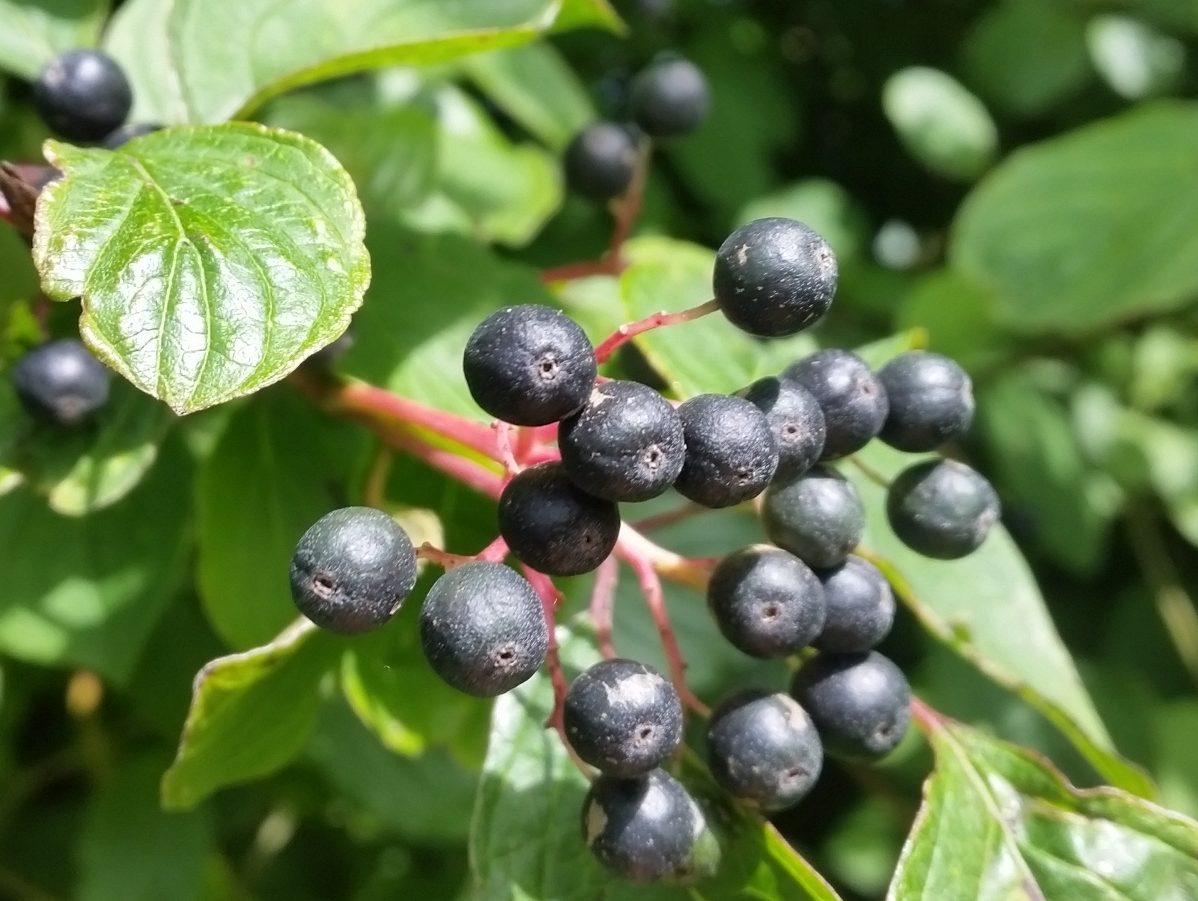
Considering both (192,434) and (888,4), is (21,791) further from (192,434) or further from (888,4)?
(888,4)

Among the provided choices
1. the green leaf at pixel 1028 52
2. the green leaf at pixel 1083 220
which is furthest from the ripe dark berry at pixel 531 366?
the green leaf at pixel 1028 52

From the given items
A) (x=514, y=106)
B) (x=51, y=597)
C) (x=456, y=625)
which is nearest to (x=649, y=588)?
(x=456, y=625)

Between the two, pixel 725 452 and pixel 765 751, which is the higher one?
pixel 725 452

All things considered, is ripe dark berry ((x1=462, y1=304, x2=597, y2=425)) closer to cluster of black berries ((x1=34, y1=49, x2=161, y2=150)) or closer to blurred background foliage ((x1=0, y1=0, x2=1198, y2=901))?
blurred background foliage ((x1=0, y1=0, x2=1198, y2=901))

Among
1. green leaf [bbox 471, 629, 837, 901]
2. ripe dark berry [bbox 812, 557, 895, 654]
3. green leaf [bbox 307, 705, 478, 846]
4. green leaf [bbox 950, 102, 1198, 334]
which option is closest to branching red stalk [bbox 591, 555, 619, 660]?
green leaf [bbox 471, 629, 837, 901]

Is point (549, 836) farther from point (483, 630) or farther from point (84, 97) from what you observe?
point (84, 97)

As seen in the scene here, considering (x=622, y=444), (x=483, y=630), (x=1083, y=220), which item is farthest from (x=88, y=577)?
(x=1083, y=220)

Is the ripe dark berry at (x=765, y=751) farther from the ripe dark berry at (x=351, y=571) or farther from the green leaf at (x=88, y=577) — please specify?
the green leaf at (x=88, y=577)
